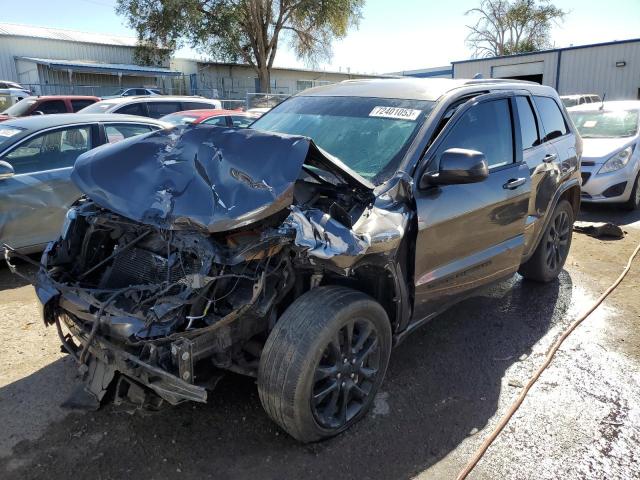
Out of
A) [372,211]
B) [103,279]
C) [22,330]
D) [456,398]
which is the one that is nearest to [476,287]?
[456,398]

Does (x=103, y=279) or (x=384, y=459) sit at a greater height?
(x=103, y=279)

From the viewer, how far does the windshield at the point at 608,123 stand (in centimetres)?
934

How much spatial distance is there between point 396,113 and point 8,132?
4.48 metres

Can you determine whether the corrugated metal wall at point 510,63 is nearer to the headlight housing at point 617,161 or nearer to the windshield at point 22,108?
the headlight housing at point 617,161

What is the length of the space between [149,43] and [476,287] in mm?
37018

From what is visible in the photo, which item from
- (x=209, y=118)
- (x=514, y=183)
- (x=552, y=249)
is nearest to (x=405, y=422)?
(x=514, y=183)

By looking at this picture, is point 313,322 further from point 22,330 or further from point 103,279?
point 22,330

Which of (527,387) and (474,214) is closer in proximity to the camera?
(527,387)

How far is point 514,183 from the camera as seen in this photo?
156 inches

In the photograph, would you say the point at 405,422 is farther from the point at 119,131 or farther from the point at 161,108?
the point at 161,108

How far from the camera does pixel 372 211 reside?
9.80 feet

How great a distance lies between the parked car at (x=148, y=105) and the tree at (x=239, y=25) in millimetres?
22031

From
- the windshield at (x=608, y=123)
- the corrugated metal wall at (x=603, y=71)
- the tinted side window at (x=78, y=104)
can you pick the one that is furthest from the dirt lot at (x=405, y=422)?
the corrugated metal wall at (x=603, y=71)

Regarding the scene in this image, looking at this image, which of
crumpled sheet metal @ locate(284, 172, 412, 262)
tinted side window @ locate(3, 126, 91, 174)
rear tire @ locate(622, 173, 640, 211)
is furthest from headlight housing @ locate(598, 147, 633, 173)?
tinted side window @ locate(3, 126, 91, 174)
